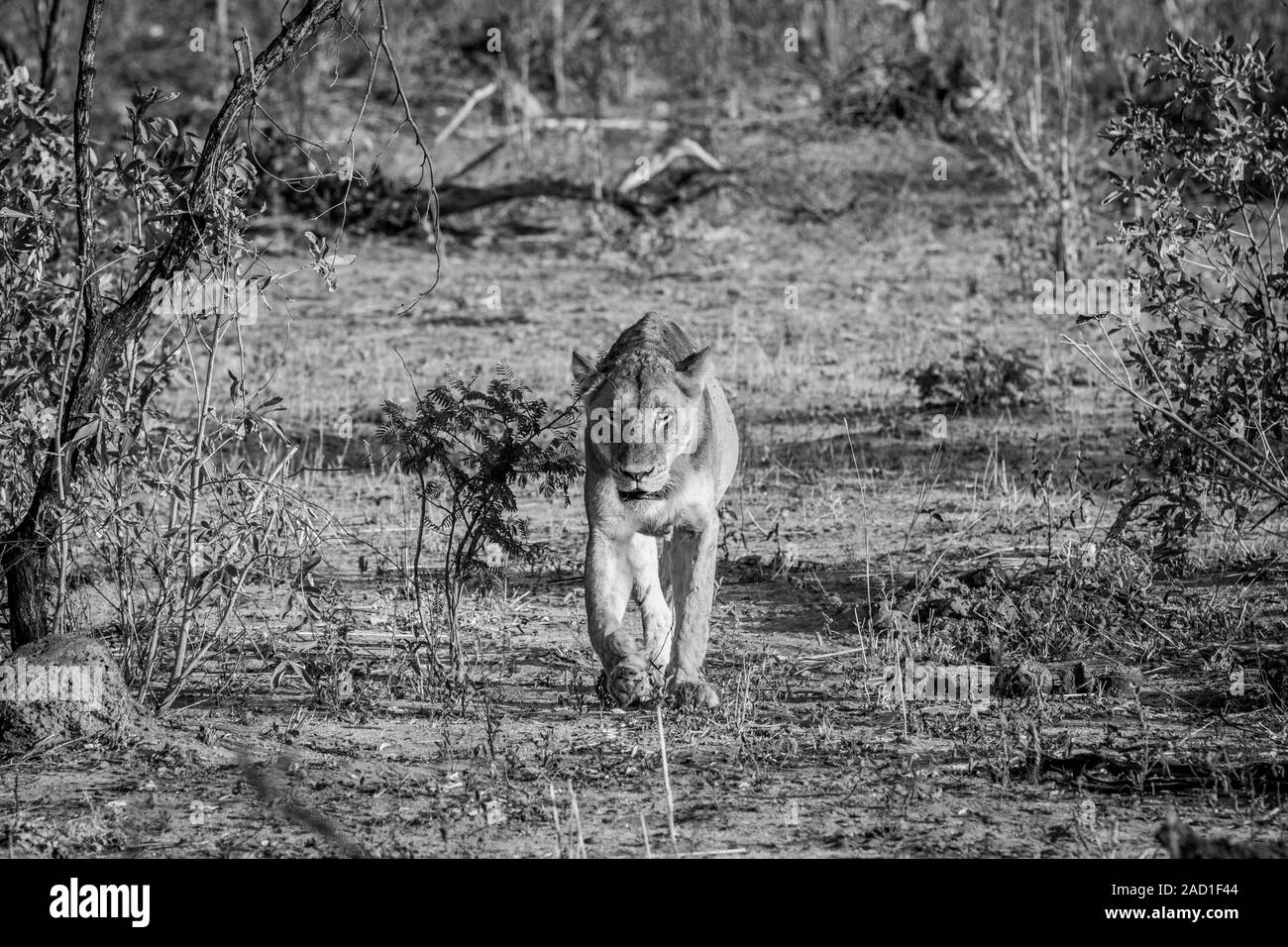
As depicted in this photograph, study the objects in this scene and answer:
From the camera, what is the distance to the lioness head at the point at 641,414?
710 centimetres

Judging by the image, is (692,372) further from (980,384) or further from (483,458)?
(980,384)

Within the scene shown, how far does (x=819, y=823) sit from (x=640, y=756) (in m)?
0.95

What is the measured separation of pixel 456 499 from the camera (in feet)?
25.8

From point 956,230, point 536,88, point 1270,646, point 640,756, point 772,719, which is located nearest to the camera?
point 640,756

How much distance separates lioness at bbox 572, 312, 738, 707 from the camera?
7.14 meters

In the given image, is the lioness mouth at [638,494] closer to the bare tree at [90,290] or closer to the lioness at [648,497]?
the lioness at [648,497]

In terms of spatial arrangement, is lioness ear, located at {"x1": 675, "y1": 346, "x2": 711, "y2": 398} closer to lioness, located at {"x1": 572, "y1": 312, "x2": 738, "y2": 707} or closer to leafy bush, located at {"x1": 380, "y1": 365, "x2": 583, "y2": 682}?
lioness, located at {"x1": 572, "y1": 312, "x2": 738, "y2": 707}

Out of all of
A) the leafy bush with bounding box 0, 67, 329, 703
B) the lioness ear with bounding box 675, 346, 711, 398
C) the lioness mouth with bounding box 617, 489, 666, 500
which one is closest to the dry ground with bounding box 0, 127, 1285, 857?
the leafy bush with bounding box 0, 67, 329, 703

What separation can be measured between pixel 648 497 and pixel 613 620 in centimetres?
56

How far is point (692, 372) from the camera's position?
7520 mm

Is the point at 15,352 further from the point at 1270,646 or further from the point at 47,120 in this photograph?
the point at 1270,646

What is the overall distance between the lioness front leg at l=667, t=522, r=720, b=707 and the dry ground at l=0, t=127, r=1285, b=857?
0.47 ft

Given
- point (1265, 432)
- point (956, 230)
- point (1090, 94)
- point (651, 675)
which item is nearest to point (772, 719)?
point (651, 675)

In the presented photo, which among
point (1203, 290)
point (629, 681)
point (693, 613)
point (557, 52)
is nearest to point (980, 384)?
point (1203, 290)
